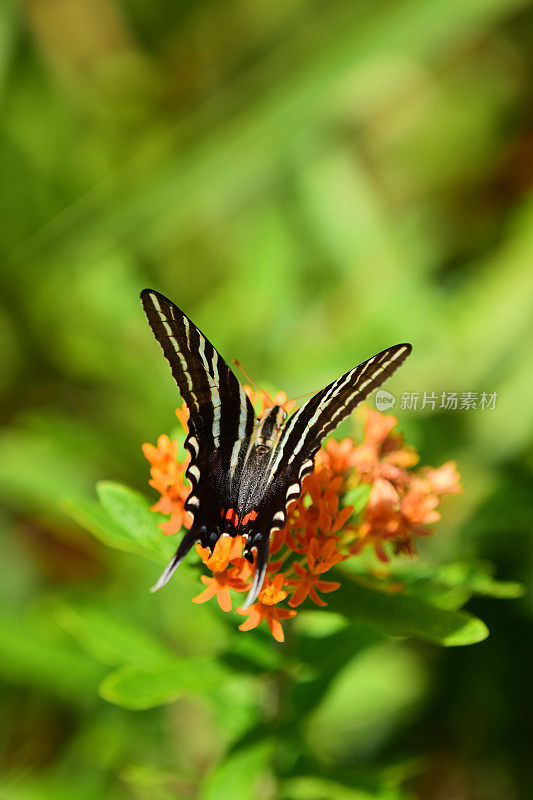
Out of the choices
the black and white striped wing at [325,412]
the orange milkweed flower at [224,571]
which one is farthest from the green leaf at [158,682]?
the black and white striped wing at [325,412]

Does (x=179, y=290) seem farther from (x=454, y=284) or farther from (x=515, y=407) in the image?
(x=515, y=407)

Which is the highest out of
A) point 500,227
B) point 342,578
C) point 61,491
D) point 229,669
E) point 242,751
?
point 500,227

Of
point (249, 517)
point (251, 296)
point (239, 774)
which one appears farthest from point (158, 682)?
point (251, 296)

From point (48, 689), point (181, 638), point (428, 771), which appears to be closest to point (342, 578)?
point (181, 638)

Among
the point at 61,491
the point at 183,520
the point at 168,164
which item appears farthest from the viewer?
the point at 168,164

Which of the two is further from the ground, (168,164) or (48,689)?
(168,164)
